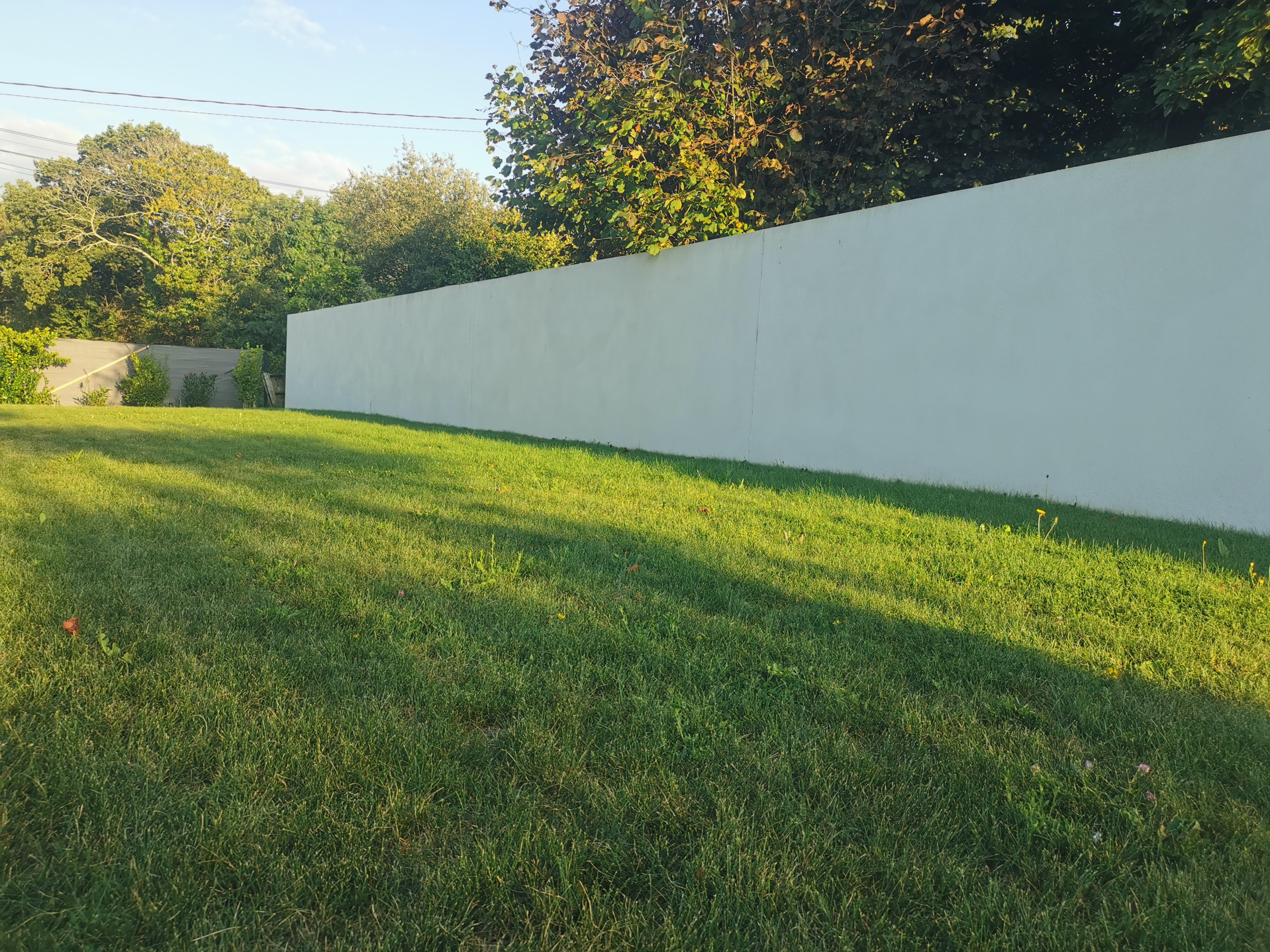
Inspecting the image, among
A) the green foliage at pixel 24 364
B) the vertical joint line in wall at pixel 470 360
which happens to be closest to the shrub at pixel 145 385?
the green foliage at pixel 24 364

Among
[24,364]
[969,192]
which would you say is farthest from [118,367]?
[969,192]

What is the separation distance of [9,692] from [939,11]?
9.94m

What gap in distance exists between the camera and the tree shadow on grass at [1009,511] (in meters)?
3.82

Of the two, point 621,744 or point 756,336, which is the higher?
point 756,336

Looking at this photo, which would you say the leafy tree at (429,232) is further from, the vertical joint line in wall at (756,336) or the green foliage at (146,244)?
the vertical joint line in wall at (756,336)

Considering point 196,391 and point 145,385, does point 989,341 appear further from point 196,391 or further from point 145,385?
point 196,391

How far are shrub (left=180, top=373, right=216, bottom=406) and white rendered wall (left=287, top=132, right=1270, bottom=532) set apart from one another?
53.5 ft

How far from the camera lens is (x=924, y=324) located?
6.20m

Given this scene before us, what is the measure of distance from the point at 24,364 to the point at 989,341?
60.4 feet

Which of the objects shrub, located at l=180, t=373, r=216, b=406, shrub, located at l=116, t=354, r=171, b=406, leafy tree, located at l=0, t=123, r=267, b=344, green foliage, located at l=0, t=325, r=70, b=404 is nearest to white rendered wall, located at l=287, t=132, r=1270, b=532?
green foliage, located at l=0, t=325, r=70, b=404

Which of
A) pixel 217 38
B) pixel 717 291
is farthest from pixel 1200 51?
pixel 217 38

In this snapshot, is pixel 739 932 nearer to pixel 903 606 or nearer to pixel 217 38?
pixel 903 606

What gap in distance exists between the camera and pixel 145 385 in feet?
62.3

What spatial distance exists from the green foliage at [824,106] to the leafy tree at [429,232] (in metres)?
3.66
